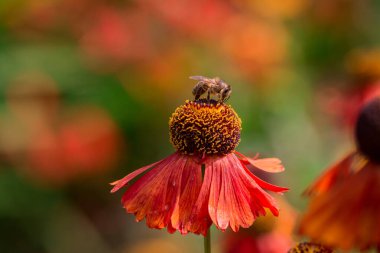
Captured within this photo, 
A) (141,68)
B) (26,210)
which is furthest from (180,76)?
(26,210)

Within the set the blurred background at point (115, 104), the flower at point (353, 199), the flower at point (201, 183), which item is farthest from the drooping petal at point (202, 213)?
the blurred background at point (115, 104)

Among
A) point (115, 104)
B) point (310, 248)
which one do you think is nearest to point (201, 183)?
point (310, 248)

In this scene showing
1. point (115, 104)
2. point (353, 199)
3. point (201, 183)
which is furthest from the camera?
point (115, 104)

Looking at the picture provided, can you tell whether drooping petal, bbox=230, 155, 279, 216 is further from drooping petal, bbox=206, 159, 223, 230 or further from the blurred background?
the blurred background

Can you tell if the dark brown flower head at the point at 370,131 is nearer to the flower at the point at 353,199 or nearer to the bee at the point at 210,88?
the flower at the point at 353,199

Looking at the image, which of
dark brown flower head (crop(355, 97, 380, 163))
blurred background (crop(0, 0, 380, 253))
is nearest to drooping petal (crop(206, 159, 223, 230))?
dark brown flower head (crop(355, 97, 380, 163))

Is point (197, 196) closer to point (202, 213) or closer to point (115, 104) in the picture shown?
point (202, 213)
